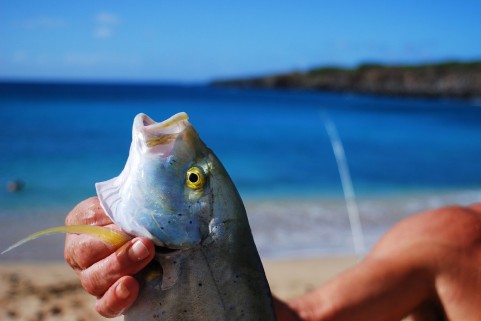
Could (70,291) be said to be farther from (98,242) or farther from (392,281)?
(98,242)

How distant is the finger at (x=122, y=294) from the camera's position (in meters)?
1.39

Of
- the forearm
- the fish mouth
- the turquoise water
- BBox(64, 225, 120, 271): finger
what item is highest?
the fish mouth

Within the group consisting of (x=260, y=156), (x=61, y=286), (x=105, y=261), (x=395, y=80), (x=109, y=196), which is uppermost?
(x=109, y=196)

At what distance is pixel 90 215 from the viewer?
1.56 meters

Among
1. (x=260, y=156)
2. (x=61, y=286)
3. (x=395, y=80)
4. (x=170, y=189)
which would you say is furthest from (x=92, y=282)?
(x=395, y=80)

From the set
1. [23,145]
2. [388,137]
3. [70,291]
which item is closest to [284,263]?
[70,291]

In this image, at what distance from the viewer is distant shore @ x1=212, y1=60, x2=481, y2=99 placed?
84.9 m

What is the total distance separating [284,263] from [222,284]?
681 centimetres

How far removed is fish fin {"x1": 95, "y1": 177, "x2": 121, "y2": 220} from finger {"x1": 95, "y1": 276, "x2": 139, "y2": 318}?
0.53 feet

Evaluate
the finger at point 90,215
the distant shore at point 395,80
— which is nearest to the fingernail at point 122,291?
the finger at point 90,215

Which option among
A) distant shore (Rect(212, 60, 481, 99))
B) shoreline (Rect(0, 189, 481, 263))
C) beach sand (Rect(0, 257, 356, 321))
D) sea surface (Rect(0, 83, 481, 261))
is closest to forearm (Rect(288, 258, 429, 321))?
beach sand (Rect(0, 257, 356, 321))

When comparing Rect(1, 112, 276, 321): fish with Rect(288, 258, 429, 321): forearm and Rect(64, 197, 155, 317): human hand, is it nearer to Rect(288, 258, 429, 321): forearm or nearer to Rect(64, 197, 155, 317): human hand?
Rect(64, 197, 155, 317): human hand

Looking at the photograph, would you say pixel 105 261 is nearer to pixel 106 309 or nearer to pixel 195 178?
pixel 106 309

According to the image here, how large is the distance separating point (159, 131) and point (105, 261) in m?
0.35
